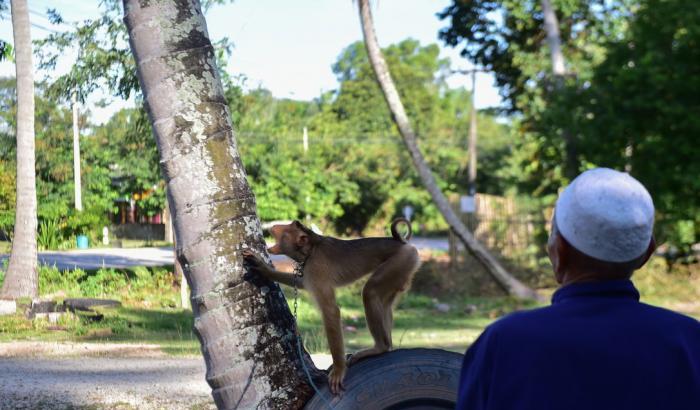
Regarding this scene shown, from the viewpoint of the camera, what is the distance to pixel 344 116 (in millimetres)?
42688

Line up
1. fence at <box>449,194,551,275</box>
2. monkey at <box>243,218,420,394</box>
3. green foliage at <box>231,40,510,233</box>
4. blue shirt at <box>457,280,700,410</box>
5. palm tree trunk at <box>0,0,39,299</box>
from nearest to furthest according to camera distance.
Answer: blue shirt at <box>457,280,700,410</box> → monkey at <box>243,218,420,394</box> → palm tree trunk at <box>0,0,39,299</box> → green foliage at <box>231,40,510,233</box> → fence at <box>449,194,551,275</box>

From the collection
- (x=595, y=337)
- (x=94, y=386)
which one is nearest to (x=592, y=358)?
(x=595, y=337)

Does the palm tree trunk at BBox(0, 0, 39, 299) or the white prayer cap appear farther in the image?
the palm tree trunk at BBox(0, 0, 39, 299)

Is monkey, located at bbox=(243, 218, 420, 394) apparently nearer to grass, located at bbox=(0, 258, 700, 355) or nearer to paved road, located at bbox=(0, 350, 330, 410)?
grass, located at bbox=(0, 258, 700, 355)

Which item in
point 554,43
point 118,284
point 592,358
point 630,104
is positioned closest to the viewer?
point 592,358

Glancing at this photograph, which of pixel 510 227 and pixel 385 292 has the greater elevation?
pixel 385 292

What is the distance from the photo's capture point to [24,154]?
6.24 m

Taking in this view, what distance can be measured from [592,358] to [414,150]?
15.3 m

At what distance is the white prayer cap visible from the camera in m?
1.92

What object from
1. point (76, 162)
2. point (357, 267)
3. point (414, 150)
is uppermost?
point (414, 150)

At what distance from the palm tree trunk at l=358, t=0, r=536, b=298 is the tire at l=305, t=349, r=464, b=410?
12.9m

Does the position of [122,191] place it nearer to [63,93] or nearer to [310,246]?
[63,93]

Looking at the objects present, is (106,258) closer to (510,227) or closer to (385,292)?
(385,292)

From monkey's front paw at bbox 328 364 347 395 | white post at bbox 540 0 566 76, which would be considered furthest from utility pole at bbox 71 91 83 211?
white post at bbox 540 0 566 76
